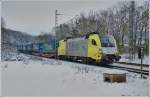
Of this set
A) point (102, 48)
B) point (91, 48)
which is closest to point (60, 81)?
point (91, 48)

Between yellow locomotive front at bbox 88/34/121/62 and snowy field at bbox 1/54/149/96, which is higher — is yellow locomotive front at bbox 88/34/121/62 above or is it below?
above

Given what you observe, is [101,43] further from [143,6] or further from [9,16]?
[9,16]

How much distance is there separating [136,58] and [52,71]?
1.80 meters

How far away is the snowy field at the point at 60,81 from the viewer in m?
7.52

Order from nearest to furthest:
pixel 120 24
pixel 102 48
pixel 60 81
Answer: pixel 60 81 → pixel 120 24 → pixel 102 48

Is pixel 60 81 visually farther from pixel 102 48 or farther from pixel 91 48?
pixel 102 48

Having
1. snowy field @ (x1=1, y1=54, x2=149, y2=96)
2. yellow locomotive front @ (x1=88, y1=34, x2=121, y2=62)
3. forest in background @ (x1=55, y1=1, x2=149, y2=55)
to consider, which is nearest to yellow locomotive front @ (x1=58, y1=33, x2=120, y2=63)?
yellow locomotive front @ (x1=88, y1=34, x2=121, y2=62)

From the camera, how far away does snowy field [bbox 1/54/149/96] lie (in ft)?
24.7

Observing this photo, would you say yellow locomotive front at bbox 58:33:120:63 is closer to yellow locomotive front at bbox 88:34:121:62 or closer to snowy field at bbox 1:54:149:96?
yellow locomotive front at bbox 88:34:121:62

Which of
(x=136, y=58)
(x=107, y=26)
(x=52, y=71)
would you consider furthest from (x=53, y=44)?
(x=136, y=58)

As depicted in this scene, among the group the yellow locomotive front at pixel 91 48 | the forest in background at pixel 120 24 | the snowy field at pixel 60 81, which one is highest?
the forest in background at pixel 120 24

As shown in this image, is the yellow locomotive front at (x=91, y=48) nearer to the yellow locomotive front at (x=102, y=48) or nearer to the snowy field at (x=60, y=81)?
the yellow locomotive front at (x=102, y=48)

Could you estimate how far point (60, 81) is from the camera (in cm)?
786

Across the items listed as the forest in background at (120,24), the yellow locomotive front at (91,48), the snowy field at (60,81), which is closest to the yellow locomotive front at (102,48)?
the yellow locomotive front at (91,48)
